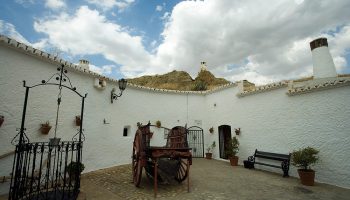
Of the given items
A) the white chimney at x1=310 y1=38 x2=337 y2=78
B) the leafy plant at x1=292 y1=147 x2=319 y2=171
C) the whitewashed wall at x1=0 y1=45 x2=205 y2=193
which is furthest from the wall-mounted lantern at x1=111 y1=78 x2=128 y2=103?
the white chimney at x1=310 y1=38 x2=337 y2=78

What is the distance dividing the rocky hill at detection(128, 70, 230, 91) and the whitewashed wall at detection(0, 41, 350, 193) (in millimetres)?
12008

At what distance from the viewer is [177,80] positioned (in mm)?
24359

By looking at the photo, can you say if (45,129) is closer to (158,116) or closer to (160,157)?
(160,157)

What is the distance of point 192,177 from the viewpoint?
6.60 metres

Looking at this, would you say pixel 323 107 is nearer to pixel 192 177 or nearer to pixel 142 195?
pixel 192 177

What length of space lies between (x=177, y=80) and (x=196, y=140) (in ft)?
45.2

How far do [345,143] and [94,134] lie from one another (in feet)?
26.6

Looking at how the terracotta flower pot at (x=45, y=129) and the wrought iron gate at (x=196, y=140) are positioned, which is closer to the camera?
the terracotta flower pot at (x=45, y=129)

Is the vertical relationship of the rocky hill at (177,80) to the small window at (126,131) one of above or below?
above

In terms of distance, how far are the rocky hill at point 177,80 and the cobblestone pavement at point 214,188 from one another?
Answer: 15869 millimetres

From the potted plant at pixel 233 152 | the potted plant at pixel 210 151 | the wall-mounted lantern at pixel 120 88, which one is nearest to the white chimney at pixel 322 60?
the potted plant at pixel 233 152

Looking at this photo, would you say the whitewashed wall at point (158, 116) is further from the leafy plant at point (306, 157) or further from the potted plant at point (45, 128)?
the leafy plant at point (306, 157)

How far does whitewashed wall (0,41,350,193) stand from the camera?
5016 millimetres

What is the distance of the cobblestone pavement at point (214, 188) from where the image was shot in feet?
15.8
